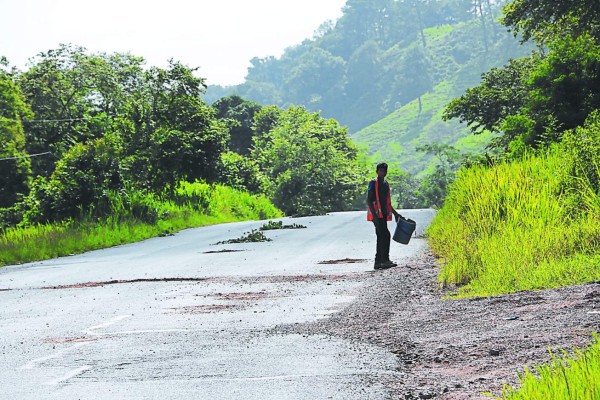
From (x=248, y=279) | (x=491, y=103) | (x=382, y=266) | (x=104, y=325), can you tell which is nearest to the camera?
(x=104, y=325)

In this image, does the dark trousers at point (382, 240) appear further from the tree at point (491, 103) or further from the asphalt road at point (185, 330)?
the tree at point (491, 103)

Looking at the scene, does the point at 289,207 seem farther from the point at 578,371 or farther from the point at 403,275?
the point at 578,371

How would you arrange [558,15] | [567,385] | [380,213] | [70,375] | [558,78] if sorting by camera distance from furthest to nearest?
1. [558,15]
2. [558,78]
3. [380,213]
4. [70,375]
5. [567,385]

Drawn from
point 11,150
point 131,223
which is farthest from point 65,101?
point 131,223

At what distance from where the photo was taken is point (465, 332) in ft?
31.5

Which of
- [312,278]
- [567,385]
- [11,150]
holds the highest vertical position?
[11,150]

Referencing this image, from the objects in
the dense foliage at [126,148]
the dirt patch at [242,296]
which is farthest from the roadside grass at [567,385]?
the dense foliage at [126,148]

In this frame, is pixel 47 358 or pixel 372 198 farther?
pixel 372 198

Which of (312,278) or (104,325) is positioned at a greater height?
(104,325)

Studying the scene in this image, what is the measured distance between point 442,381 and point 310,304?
6429 mm

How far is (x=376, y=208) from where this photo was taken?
1970 cm

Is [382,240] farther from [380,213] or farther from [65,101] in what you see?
[65,101]

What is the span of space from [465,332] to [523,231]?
708 centimetres

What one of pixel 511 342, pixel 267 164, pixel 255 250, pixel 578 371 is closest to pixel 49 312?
pixel 511 342
